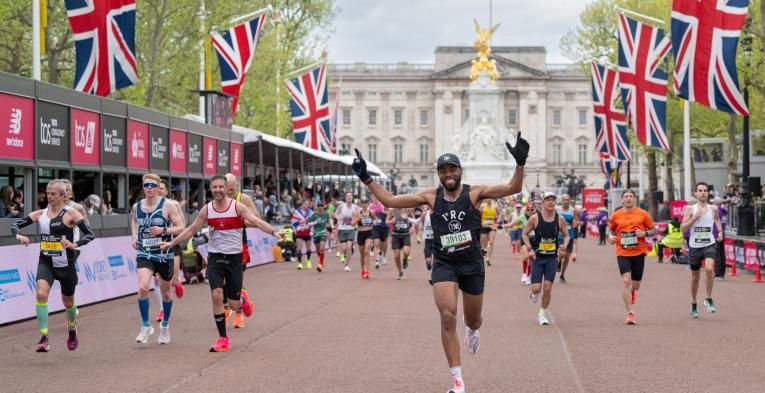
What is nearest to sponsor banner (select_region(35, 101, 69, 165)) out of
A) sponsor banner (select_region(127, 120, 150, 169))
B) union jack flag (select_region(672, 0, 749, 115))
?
sponsor banner (select_region(127, 120, 150, 169))

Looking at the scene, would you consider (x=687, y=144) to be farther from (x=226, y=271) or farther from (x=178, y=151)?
(x=226, y=271)

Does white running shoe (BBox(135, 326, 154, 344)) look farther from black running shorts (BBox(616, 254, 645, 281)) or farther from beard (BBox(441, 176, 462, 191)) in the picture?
black running shorts (BBox(616, 254, 645, 281))

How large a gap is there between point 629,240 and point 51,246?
725 centimetres

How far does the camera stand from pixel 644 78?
29.4 meters

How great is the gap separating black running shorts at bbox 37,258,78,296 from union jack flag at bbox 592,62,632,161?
27.1 metres

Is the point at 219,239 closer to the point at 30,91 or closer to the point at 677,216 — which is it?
the point at 30,91

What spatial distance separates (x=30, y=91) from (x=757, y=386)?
11.2 metres

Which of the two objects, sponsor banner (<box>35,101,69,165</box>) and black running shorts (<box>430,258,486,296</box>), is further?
sponsor banner (<box>35,101,69,165</box>)

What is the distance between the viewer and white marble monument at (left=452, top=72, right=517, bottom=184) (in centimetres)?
8175

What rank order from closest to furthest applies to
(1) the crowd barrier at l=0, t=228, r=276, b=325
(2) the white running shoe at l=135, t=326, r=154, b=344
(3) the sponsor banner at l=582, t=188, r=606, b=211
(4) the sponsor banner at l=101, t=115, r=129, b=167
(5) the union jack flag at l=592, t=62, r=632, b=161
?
1. (2) the white running shoe at l=135, t=326, r=154, b=344
2. (1) the crowd barrier at l=0, t=228, r=276, b=325
3. (4) the sponsor banner at l=101, t=115, r=129, b=167
4. (5) the union jack flag at l=592, t=62, r=632, b=161
5. (3) the sponsor banner at l=582, t=188, r=606, b=211

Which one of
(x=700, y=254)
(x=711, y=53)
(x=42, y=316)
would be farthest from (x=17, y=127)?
(x=711, y=53)

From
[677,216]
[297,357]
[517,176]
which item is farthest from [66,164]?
[677,216]

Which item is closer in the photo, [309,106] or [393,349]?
[393,349]

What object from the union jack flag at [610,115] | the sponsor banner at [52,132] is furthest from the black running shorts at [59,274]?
the union jack flag at [610,115]
